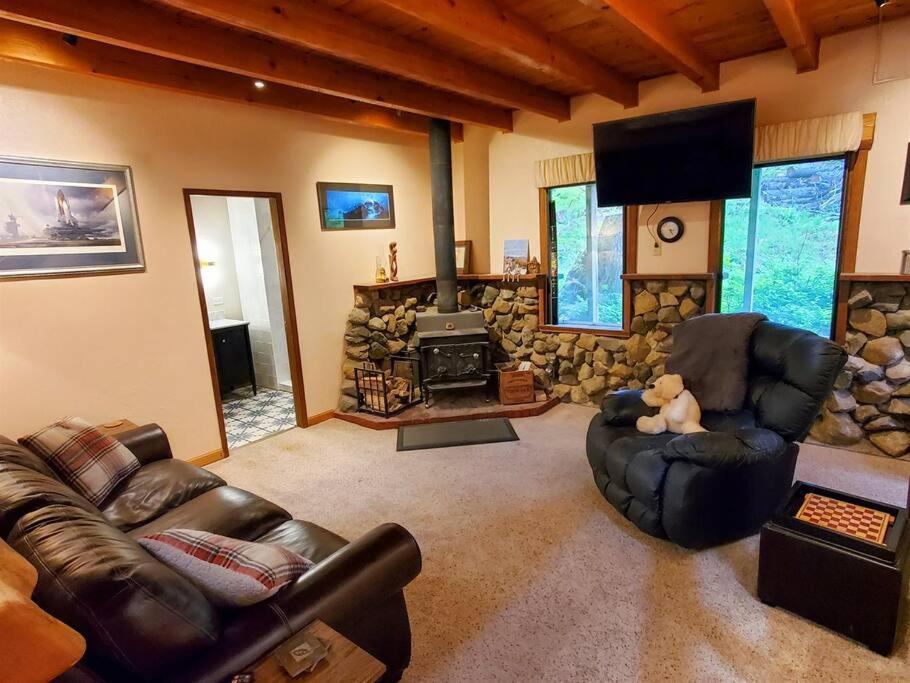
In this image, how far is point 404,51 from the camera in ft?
9.59

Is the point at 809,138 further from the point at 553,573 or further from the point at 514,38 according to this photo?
the point at 553,573

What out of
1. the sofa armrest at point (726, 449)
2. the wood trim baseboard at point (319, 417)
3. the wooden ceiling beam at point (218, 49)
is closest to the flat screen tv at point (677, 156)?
the wooden ceiling beam at point (218, 49)

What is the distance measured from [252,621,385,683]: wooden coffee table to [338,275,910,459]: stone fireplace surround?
11.5 feet

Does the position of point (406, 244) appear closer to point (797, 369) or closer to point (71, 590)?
point (797, 369)

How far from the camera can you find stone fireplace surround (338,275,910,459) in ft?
10.9

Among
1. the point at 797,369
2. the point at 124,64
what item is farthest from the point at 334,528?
the point at 124,64

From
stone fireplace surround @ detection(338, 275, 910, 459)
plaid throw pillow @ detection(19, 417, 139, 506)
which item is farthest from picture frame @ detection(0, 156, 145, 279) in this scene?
stone fireplace surround @ detection(338, 275, 910, 459)

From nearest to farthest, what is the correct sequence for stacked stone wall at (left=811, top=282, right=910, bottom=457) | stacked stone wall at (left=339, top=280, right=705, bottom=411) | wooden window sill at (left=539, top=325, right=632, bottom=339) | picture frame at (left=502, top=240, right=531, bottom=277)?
stacked stone wall at (left=811, top=282, right=910, bottom=457) → stacked stone wall at (left=339, top=280, right=705, bottom=411) → wooden window sill at (left=539, top=325, right=632, bottom=339) → picture frame at (left=502, top=240, right=531, bottom=277)

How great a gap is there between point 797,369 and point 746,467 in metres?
0.58

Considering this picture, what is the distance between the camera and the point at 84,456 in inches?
93.4

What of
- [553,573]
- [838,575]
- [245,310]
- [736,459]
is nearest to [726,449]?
[736,459]

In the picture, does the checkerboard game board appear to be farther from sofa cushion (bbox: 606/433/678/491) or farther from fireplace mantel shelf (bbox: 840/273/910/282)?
fireplace mantel shelf (bbox: 840/273/910/282)

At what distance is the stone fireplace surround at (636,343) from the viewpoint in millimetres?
3311

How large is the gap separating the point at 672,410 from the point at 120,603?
2591 millimetres
